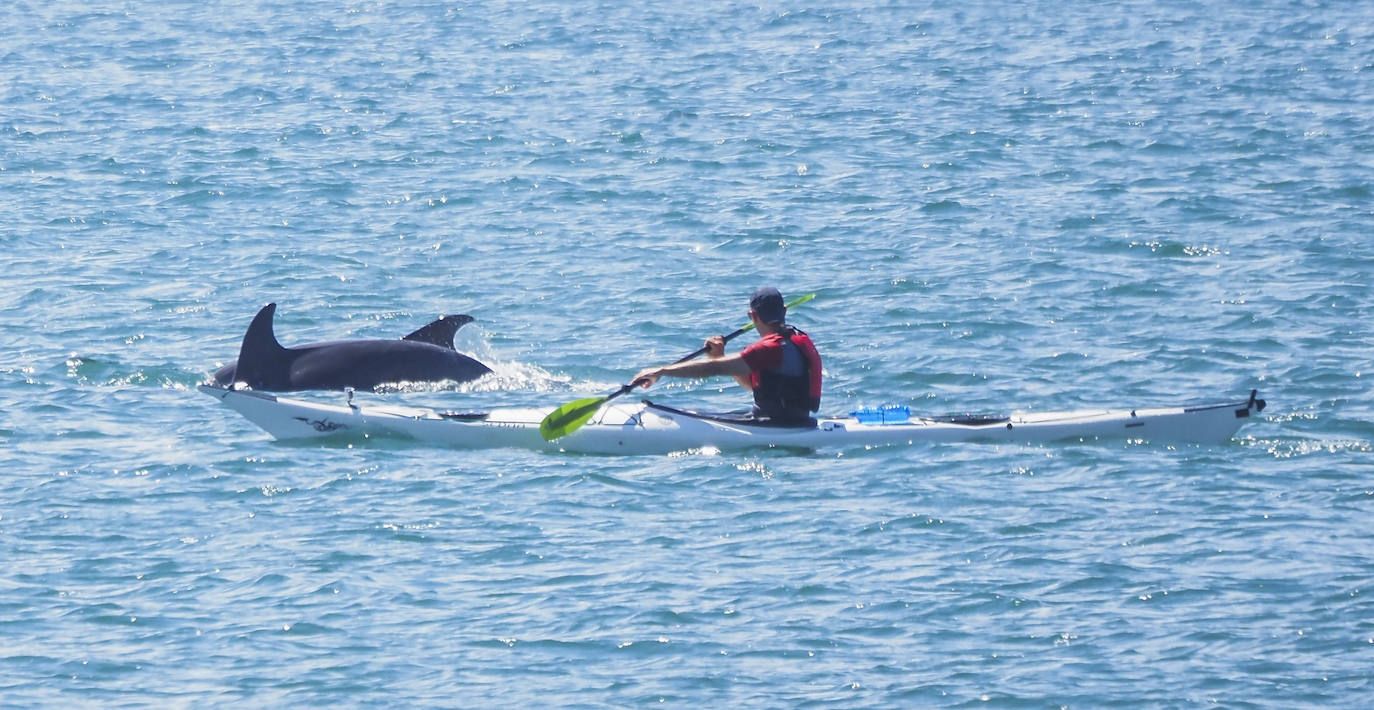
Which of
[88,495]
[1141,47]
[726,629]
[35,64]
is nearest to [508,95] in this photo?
[35,64]

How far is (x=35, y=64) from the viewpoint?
100 ft

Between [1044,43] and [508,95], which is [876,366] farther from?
[1044,43]

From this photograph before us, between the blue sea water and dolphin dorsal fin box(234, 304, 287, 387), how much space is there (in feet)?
1.18

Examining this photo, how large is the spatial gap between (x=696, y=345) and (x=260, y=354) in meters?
3.43

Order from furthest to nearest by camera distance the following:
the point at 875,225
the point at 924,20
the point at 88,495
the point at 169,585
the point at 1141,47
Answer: the point at 924,20 < the point at 1141,47 < the point at 875,225 < the point at 88,495 < the point at 169,585

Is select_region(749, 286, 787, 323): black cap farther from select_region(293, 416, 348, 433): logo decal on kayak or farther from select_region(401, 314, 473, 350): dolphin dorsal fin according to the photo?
select_region(401, 314, 473, 350): dolphin dorsal fin

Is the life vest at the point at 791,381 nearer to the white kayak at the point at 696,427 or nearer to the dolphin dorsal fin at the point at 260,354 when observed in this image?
the white kayak at the point at 696,427

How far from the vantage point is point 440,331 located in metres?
14.7

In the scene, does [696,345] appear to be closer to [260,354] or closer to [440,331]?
[440,331]

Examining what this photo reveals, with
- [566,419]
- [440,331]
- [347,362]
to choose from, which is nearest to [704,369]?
[566,419]

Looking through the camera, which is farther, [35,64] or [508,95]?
[35,64]

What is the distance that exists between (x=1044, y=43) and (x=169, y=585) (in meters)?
23.6

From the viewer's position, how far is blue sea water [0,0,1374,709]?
30.2 feet

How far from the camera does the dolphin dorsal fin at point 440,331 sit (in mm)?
14648
